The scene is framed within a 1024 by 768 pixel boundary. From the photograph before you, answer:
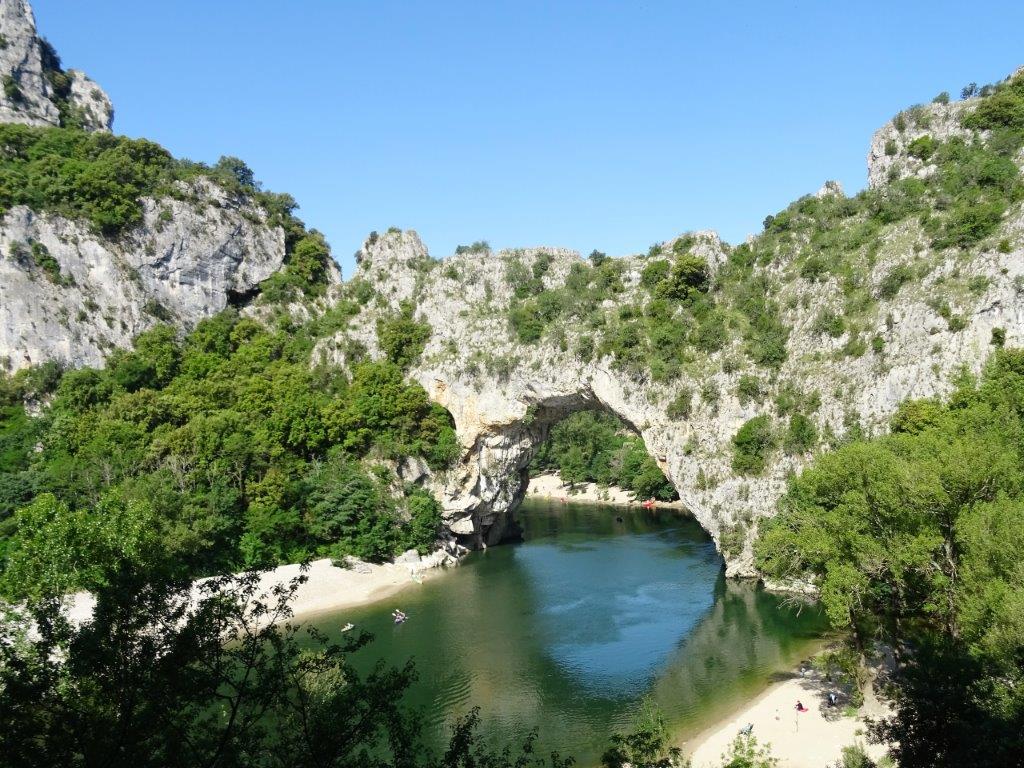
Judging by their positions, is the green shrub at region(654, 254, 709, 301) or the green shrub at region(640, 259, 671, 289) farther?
the green shrub at region(640, 259, 671, 289)

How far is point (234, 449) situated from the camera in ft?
163

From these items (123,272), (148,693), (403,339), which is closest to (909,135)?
(403,339)

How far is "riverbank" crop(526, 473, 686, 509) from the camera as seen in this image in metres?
78.4

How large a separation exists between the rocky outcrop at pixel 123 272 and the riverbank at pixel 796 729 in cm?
5793

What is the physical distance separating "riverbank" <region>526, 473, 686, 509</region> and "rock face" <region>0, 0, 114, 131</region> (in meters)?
71.2

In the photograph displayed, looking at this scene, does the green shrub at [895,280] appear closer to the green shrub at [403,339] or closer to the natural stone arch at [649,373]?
the natural stone arch at [649,373]

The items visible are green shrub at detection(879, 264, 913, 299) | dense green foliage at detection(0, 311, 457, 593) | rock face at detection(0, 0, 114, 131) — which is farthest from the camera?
rock face at detection(0, 0, 114, 131)

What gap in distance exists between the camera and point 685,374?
48625mm

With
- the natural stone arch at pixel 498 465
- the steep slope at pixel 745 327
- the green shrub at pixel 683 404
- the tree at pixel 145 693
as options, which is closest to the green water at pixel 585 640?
the natural stone arch at pixel 498 465

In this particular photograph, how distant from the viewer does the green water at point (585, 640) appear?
27828 millimetres

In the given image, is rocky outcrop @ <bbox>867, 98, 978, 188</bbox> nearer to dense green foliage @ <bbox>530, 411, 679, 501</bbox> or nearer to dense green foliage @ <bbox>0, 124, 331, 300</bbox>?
dense green foliage @ <bbox>530, 411, 679, 501</bbox>

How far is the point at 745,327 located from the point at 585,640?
2654 cm

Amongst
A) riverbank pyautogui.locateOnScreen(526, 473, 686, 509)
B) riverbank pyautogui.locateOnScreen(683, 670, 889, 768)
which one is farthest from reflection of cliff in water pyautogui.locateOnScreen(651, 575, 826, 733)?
riverbank pyautogui.locateOnScreen(526, 473, 686, 509)

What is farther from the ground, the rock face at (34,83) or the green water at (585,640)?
the rock face at (34,83)
